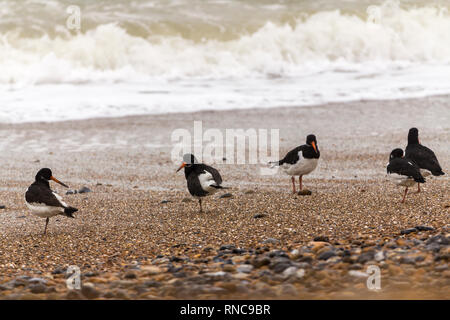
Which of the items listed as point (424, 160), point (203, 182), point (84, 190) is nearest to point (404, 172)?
point (424, 160)

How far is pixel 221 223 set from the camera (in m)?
7.35

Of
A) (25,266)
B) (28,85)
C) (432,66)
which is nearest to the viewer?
(25,266)

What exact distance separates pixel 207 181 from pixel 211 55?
18.9 metres

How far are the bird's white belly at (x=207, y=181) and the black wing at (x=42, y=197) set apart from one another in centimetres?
179

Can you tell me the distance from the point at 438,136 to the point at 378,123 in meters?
2.23

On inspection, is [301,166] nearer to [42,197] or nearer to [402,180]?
[402,180]

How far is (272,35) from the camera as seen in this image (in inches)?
1093

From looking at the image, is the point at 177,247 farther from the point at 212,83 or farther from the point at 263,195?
the point at 212,83

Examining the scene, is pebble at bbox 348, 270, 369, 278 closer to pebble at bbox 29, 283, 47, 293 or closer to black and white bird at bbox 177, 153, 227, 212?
pebble at bbox 29, 283, 47, 293

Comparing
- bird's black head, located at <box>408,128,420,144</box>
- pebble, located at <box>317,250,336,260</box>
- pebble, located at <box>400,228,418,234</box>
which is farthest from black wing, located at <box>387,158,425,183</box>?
pebble, located at <box>317,250,336,260</box>

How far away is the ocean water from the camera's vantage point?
64.3 ft

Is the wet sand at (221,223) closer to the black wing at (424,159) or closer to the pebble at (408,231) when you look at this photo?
the pebble at (408,231)
